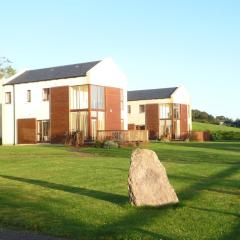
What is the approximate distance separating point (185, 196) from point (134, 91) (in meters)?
62.5

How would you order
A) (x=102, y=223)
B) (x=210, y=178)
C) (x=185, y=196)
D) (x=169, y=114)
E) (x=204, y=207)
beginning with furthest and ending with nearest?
(x=169, y=114) → (x=210, y=178) → (x=185, y=196) → (x=204, y=207) → (x=102, y=223)

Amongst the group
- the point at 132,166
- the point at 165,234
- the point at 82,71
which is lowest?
the point at 165,234

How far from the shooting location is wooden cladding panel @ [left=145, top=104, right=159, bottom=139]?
2771 inches

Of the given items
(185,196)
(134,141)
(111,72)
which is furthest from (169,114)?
(185,196)

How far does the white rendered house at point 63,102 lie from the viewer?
48.3m

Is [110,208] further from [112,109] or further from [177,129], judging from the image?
[177,129]

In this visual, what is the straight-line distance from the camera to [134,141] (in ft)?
143

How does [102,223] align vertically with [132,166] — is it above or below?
below

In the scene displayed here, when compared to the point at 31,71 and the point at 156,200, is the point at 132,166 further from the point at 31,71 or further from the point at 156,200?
the point at 31,71

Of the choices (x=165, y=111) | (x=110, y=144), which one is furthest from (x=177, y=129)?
(x=110, y=144)

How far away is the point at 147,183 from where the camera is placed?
12.6 meters

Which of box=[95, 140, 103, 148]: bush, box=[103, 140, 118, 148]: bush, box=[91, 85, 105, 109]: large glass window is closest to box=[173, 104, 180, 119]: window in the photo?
box=[91, 85, 105, 109]: large glass window

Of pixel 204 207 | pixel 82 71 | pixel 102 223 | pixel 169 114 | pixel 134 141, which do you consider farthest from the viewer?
pixel 169 114

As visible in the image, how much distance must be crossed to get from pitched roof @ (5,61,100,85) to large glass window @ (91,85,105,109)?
6.43ft
